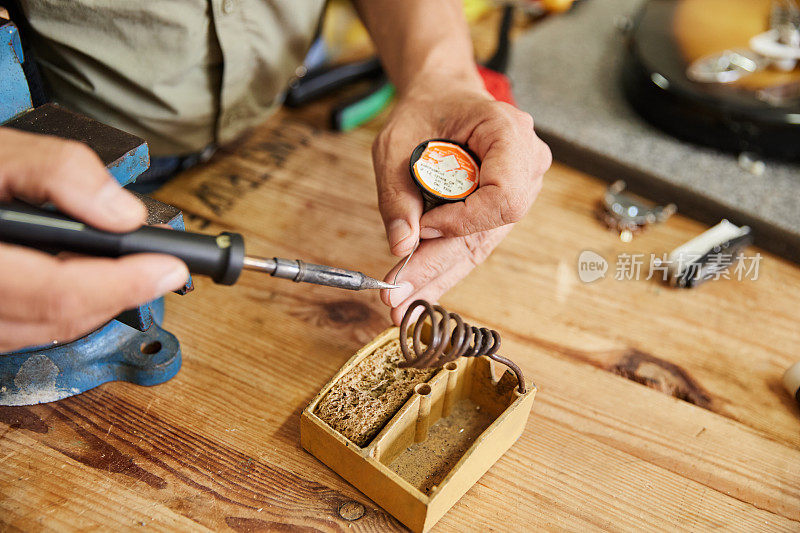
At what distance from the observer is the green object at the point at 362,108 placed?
53.7 inches

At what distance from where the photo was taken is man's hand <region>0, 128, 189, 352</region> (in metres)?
0.58

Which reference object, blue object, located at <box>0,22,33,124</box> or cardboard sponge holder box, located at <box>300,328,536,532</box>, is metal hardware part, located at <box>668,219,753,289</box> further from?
blue object, located at <box>0,22,33,124</box>

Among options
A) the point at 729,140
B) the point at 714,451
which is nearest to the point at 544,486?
the point at 714,451

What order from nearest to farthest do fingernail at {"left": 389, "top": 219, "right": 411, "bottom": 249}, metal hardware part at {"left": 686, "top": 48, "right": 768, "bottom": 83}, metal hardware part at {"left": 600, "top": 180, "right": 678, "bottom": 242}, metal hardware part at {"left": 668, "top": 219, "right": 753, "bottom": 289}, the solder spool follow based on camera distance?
the solder spool
fingernail at {"left": 389, "top": 219, "right": 411, "bottom": 249}
metal hardware part at {"left": 668, "top": 219, "right": 753, "bottom": 289}
metal hardware part at {"left": 600, "top": 180, "right": 678, "bottom": 242}
metal hardware part at {"left": 686, "top": 48, "right": 768, "bottom": 83}

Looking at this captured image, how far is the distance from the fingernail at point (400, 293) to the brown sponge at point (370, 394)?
8 centimetres

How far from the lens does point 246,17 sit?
1114 mm

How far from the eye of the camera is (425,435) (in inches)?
32.2

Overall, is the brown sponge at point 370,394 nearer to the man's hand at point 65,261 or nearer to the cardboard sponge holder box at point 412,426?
the cardboard sponge holder box at point 412,426

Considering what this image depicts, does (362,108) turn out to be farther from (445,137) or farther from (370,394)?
(370,394)

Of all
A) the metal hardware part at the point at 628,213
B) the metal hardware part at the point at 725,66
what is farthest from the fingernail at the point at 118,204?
the metal hardware part at the point at 725,66

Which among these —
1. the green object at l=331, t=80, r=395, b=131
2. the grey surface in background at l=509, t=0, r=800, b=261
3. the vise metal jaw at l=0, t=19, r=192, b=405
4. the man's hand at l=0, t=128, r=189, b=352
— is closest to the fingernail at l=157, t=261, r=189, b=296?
the man's hand at l=0, t=128, r=189, b=352

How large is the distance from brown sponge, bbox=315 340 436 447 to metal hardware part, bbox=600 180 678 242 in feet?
1.88

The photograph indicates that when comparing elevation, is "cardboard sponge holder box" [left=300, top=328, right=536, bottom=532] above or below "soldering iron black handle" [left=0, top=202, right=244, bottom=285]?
below

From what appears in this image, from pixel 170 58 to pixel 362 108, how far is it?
0.46 meters
